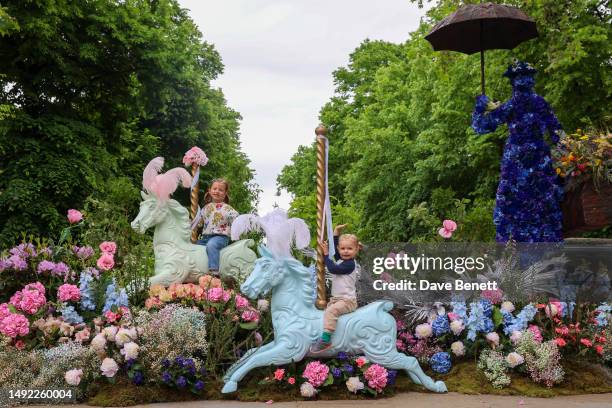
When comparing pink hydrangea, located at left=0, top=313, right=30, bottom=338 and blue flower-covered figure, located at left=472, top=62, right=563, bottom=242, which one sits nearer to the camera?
pink hydrangea, located at left=0, top=313, right=30, bottom=338

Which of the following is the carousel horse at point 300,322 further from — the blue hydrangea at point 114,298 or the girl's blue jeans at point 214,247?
the blue hydrangea at point 114,298

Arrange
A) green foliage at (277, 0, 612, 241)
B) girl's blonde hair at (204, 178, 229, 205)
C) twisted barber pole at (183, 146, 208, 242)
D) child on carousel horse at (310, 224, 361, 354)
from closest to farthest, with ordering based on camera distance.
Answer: child on carousel horse at (310, 224, 361, 354) → girl's blonde hair at (204, 178, 229, 205) → twisted barber pole at (183, 146, 208, 242) → green foliage at (277, 0, 612, 241)

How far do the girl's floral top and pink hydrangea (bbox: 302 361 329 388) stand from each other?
229 centimetres

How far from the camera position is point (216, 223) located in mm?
8367

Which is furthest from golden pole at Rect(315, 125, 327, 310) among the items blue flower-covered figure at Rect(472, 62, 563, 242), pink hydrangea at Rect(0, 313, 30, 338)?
pink hydrangea at Rect(0, 313, 30, 338)

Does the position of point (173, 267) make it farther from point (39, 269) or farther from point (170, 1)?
point (170, 1)

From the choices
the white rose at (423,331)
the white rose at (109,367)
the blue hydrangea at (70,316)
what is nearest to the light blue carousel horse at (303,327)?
the white rose at (423,331)

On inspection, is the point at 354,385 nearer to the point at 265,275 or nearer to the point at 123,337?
the point at 265,275

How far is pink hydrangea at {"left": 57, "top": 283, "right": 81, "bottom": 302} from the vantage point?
761 cm

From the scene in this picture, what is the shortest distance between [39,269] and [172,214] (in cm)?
166

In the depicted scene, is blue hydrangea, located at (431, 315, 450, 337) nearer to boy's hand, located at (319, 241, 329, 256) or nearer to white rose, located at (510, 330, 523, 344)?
white rose, located at (510, 330, 523, 344)

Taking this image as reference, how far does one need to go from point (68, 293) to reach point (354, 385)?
3.25 m

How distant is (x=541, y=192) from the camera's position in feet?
28.7

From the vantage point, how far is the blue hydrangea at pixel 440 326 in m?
7.34
